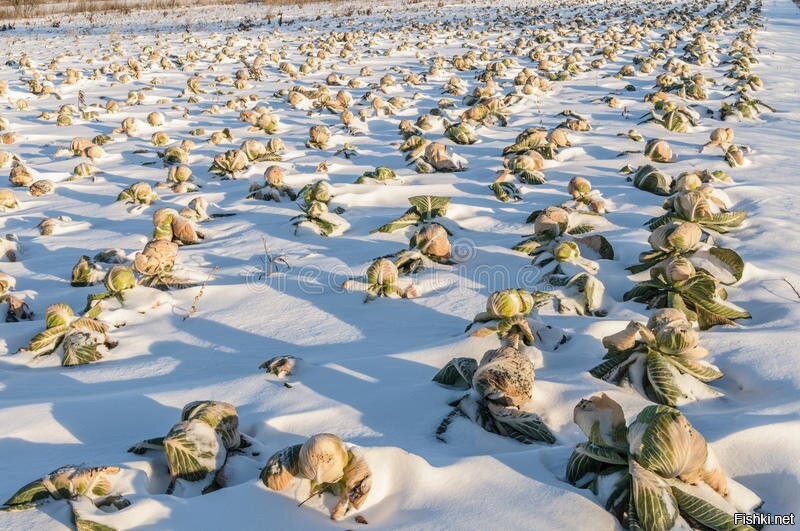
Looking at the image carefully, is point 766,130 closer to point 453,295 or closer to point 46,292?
point 453,295

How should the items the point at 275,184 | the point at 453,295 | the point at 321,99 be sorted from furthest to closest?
1. the point at 321,99
2. the point at 275,184
3. the point at 453,295

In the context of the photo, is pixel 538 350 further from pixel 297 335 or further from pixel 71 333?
pixel 71 333

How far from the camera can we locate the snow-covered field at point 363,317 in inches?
64.2

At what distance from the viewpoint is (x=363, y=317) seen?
2.84 metres

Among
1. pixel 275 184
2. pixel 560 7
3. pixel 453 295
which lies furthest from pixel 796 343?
pixel 560 7

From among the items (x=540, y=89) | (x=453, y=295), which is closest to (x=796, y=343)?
(x=453, y=295)

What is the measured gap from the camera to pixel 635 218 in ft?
12.2

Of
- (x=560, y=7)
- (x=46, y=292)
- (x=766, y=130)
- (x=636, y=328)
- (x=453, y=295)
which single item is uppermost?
(x=560, y=7)

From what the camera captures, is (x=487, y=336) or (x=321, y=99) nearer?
(x=487, y=336)

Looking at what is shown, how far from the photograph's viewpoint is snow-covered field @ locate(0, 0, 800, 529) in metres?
1.63

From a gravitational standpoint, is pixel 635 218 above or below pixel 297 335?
above

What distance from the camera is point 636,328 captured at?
2.10m

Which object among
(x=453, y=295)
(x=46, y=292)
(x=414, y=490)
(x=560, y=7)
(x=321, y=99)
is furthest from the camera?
(x=560, y=7)

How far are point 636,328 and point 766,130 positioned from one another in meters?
4.43
